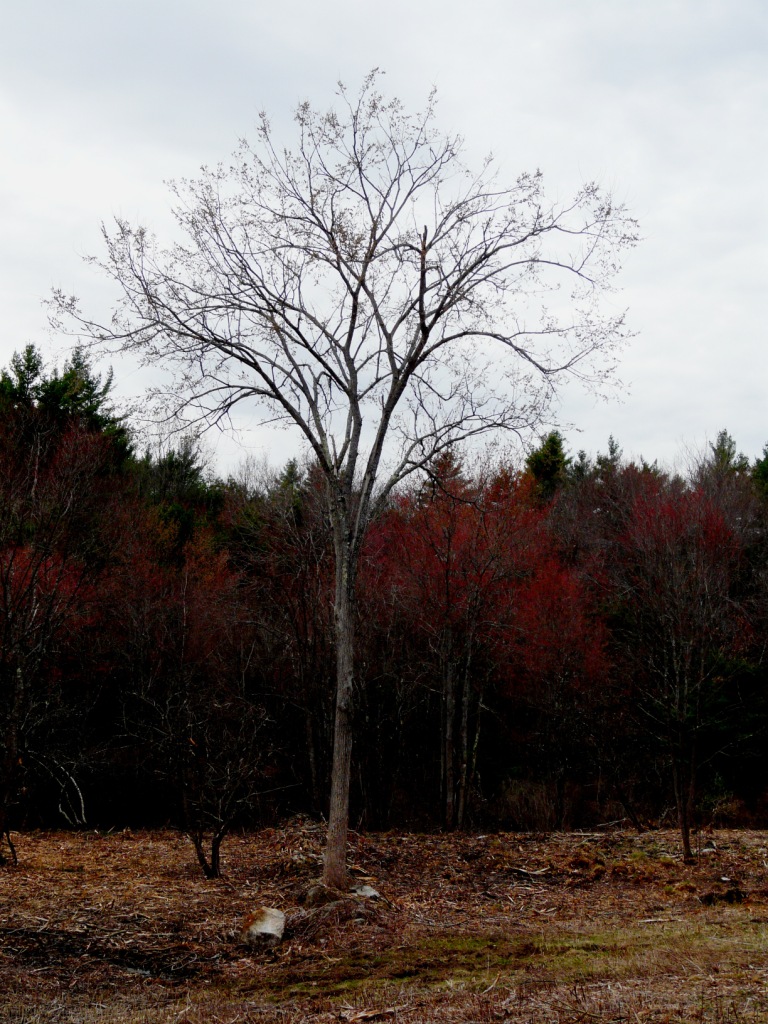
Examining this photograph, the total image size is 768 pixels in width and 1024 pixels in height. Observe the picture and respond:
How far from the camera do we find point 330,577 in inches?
797

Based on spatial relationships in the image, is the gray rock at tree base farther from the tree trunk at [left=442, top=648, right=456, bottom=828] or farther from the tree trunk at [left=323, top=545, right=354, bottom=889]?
the tree trunk at [left=442, top=648, right=456, bottom=828]

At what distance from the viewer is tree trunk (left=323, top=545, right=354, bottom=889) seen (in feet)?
31.6

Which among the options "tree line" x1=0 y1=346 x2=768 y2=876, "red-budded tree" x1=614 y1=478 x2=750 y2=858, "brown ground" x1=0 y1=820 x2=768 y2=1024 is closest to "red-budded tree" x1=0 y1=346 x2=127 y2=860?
"tree line" x1=0 y1=346 x2=768 y2=876

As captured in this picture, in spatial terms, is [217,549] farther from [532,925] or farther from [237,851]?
[532,925]

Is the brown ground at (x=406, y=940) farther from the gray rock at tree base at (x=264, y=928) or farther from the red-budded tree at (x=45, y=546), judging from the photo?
the red-budded tree at (x=45, y=546)

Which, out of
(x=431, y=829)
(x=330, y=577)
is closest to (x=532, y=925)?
(x=431, y=829)

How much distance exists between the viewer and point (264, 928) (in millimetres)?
7941

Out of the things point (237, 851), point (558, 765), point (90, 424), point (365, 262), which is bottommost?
point (237, 851)

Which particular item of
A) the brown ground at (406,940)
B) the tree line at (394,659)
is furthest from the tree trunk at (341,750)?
the tree line at (394,659)

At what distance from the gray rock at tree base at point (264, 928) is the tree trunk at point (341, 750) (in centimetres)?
137

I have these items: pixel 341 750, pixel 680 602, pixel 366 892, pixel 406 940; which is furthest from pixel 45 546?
pixel 680 602

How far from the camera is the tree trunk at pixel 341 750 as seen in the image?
9641 mm

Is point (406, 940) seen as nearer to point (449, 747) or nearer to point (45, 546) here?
point (45, 546)

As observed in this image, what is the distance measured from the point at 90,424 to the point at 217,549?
18.4 ft
